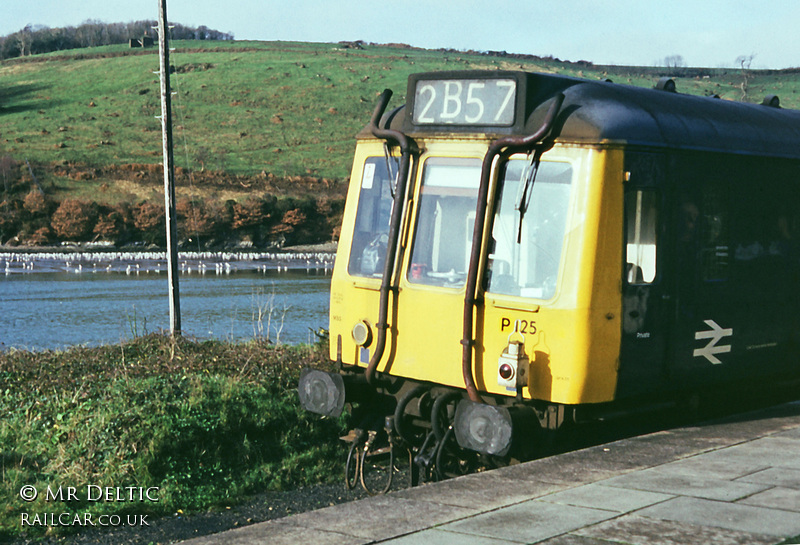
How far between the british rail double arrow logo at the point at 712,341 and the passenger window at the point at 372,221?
2.63 metres

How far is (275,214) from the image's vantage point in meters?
63.2

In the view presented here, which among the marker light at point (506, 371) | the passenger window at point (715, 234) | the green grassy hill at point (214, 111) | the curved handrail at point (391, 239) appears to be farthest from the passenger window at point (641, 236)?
the green grassy hill at point (214, 111)

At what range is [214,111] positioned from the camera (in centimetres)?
8869

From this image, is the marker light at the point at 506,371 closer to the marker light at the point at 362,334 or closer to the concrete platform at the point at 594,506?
the concrete platform at the point at 594,506

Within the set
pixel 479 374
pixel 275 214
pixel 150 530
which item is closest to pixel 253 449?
pixel 150 530

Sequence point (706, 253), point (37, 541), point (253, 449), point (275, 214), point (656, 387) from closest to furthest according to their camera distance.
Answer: point (37, 541)
point (656, 387)
point (706, 253)
point (253, 449)
point (275, 214)

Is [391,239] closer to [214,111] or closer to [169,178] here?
[169,178]

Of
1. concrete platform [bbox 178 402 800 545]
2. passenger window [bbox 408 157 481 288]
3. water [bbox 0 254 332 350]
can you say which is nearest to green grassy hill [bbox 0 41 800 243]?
water [bbox 0 254 332 350]

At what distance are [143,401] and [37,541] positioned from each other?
2740mm

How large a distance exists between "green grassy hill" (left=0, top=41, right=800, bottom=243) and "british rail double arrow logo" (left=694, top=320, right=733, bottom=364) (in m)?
54.5

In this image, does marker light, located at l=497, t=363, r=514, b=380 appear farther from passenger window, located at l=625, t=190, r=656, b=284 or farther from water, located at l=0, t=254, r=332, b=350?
water, located at l=0, t=254, r=332, b=350

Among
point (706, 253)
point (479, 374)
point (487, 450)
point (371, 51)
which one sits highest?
point (371, 51)

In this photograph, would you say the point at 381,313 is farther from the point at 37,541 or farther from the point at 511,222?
the point at 37,541

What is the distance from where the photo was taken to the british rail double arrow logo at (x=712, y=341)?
27.3 feet
